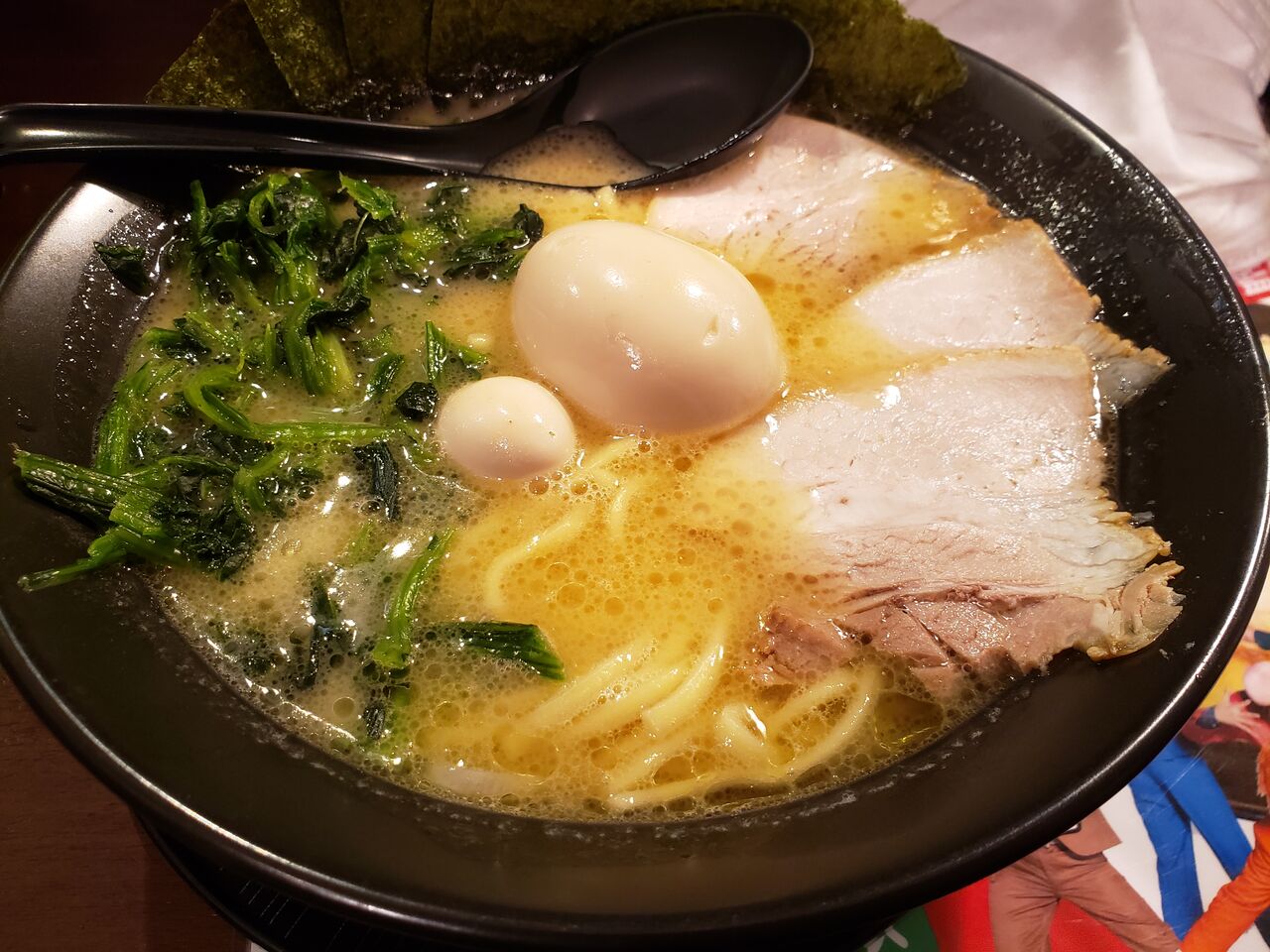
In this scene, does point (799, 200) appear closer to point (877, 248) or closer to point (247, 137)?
point (877, 248)

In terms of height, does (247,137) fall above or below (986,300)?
above

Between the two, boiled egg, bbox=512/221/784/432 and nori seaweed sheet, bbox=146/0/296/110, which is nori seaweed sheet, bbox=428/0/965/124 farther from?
boiled egg, bbox=512/221/784/432

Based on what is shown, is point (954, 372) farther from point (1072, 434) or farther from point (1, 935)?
point (1, 935)

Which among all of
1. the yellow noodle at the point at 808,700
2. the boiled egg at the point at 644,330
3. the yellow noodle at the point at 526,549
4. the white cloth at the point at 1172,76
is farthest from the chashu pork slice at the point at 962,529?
the white cloth at the point at 1172,76

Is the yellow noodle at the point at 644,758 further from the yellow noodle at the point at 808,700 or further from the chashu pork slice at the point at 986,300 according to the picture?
the chashu pork slice at the point at 986,300

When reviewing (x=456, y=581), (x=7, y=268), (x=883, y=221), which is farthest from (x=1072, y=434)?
(x=7, y=268)

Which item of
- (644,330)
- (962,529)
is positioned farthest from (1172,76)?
(644,330)
